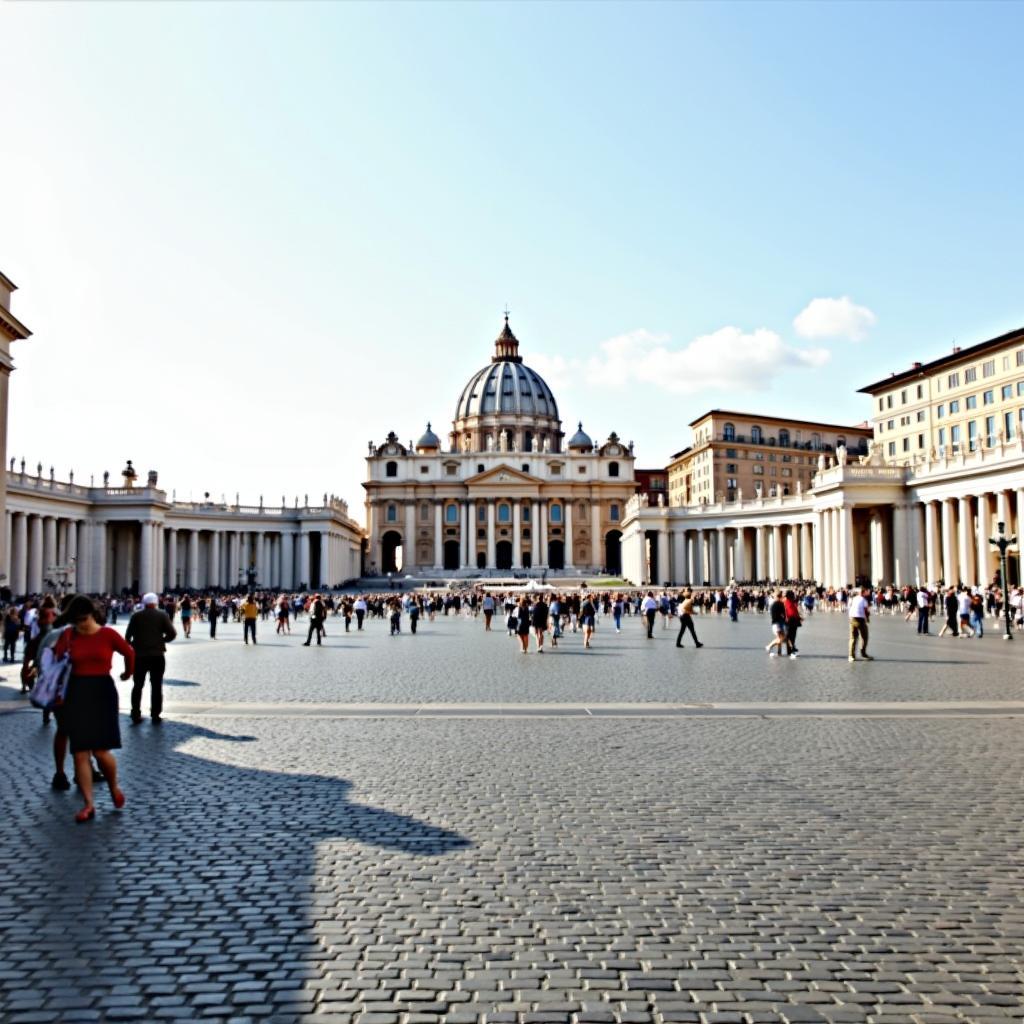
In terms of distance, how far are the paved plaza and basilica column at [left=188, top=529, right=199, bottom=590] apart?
81.8 metres

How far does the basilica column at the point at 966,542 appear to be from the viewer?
57.2m

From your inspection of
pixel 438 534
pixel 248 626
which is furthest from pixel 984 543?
pixel 438 534

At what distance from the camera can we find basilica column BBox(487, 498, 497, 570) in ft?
420

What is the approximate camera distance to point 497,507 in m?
129

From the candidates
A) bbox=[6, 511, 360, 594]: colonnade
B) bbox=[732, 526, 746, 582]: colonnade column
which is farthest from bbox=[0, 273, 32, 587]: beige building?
bbox=[732, 526, 746, 582]: colonnade column

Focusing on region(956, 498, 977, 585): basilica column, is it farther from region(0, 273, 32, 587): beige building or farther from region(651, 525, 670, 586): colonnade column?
region(0, 273, 32, 587): beige building

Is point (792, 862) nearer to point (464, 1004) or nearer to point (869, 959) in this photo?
point (869, 959)

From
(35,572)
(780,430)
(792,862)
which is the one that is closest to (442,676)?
(792,862)

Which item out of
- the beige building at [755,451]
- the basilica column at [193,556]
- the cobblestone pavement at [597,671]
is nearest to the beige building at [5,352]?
the cobblestone pavement at [597,671]

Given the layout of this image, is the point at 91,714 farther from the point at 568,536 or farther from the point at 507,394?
the point at 507,394

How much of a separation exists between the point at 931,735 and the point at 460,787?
6247 millimetres

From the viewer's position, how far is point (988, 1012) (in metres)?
4.48

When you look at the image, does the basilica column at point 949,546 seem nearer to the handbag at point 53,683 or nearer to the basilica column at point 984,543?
the basilica column at point 984,543

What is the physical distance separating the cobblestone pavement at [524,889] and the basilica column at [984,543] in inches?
1938
